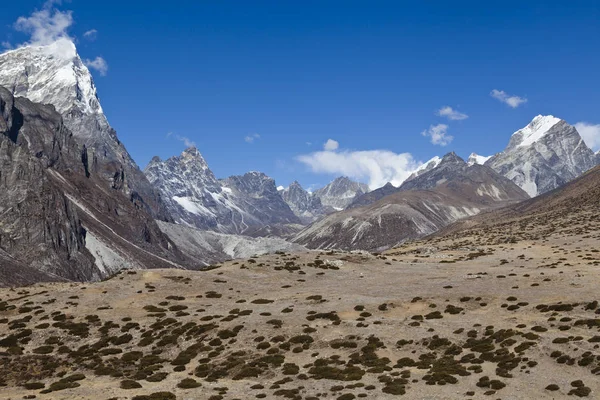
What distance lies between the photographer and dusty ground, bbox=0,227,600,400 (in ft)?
141

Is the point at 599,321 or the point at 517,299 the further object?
the point at 517,299

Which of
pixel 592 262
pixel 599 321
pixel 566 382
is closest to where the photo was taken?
pixel 566 382

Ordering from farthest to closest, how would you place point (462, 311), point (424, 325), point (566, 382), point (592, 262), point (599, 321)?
point (592, 262), point (462, 311), point (424, 325), point (599, 321), point (566, 382)

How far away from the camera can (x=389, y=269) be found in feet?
323

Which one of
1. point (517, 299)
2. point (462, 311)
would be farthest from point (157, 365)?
point (517, 299)

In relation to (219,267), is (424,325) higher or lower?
lower

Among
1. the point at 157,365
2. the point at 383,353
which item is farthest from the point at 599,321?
the point at 157,365

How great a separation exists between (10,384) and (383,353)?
109ft

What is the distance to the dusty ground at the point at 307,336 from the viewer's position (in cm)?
4312

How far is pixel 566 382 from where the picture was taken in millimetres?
40312

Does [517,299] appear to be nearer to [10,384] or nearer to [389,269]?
[389,269]

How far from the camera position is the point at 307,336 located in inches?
2227

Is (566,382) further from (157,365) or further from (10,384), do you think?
(10,384)

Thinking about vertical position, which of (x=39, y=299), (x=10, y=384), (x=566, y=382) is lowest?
(x=566, y=382)
